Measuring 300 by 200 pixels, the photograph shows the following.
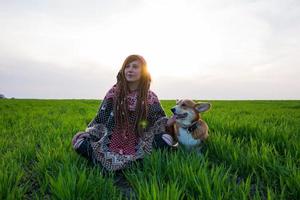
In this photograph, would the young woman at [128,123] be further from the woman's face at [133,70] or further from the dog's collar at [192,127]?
the dog's collar at [192,127]

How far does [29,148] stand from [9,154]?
1.03 feet

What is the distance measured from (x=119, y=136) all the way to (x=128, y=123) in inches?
7.9

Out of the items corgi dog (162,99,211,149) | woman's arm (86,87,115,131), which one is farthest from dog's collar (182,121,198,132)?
woman's arm (86,87,115,131)

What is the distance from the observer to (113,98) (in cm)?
418

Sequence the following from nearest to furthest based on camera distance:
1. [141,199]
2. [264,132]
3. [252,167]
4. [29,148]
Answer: [141,199] → [252,167] → [29,148] → [264,132]

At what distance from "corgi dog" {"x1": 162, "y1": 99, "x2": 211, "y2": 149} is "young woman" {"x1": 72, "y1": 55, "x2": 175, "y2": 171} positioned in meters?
0.19

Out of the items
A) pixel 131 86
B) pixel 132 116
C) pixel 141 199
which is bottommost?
pixel 141 199

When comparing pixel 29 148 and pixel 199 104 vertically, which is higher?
pixel 199 104

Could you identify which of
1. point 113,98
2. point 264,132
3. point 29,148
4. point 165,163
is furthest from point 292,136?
point 29,148

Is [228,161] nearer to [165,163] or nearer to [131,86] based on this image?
[165,163]

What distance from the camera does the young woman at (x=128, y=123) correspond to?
12.1 feet

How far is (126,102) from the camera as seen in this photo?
410 centimetres

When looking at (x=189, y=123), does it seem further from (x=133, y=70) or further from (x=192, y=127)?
(x=133, y=70)

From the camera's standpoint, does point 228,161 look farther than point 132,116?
No
